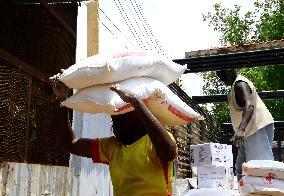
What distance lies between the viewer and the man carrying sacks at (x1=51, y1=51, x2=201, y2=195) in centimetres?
206

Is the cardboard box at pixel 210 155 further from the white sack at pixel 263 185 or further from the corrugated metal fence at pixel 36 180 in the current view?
the corrugated metal fence at pixel 36 180

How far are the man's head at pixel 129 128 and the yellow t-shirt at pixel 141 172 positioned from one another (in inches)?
2.3

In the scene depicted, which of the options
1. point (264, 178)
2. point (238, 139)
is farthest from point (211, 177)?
point (264, 178)

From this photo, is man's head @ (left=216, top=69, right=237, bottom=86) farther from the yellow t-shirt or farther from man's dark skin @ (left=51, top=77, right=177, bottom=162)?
the yellow t-shirt

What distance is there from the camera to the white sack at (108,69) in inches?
94.0

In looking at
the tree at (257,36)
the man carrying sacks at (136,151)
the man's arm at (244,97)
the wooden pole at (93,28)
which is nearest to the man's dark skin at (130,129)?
the man carrying sacks at (136,151)

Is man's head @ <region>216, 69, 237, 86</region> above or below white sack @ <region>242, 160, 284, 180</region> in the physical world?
above

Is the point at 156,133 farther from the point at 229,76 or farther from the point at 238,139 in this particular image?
the point at 229,76

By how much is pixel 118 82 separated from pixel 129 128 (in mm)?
292

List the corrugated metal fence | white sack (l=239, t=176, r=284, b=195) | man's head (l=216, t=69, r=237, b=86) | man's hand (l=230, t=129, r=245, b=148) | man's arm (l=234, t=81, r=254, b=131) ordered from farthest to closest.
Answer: man's head (l=216, t=69, r=237, b=86)
man's arm (l=234, t=81, r=254, b=131)
man's hand (l=230, t=129, r=245, b=148)
the corrugated metal fence
white sack (l=239, t=176, r=284, b=195)

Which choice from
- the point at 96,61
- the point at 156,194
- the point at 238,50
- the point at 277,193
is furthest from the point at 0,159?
the point at 238,50

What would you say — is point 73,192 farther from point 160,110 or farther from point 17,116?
point 160,110

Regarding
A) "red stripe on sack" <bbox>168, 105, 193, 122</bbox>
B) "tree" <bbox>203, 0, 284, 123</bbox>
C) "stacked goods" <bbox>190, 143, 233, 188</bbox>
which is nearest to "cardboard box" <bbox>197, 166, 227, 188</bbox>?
"stacked goods" <bbox>190, 143, 233, 188</bbox>

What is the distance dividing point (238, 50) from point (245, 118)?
2.57 metres
